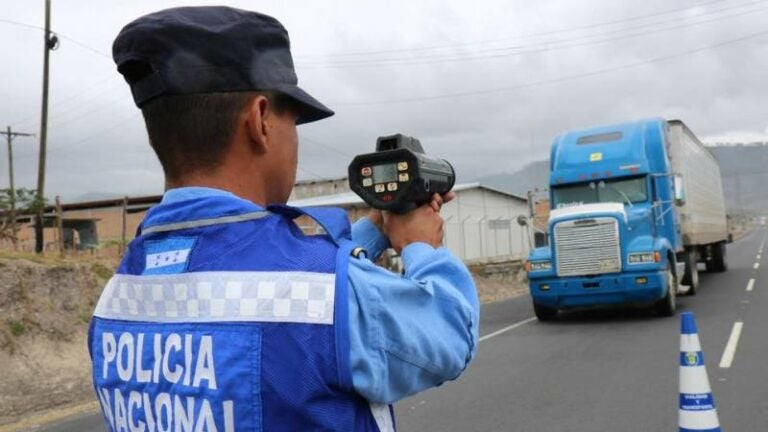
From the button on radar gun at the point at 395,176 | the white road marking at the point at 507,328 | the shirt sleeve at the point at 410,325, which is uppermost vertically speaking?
the button on radar gun at the point at 395,176

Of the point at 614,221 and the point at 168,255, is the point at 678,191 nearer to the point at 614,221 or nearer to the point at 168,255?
the point at 614,221

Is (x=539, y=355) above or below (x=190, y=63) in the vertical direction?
below

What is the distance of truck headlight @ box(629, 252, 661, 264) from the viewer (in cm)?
1221

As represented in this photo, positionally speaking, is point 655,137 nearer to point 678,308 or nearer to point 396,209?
point 678,308

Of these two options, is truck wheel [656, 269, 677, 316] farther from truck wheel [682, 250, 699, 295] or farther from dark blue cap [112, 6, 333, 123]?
dark blue cap [112, 6, 333, 123]

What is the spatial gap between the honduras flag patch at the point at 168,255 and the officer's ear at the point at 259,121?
222 millimetres

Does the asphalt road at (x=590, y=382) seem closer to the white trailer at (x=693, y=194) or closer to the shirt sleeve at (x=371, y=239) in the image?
the white trailer at (x=693, y=194)

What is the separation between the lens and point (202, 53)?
1343mm

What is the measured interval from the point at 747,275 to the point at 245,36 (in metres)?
23.6

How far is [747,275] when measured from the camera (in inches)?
867

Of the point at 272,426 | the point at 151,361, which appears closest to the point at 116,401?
the point at 151,361

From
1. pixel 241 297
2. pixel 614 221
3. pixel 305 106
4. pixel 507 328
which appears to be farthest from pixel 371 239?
pixel 614 221

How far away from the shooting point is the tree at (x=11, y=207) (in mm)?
14047

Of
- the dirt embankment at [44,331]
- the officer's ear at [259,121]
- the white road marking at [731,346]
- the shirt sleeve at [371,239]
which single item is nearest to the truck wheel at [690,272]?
the white road marking at [731,346]
